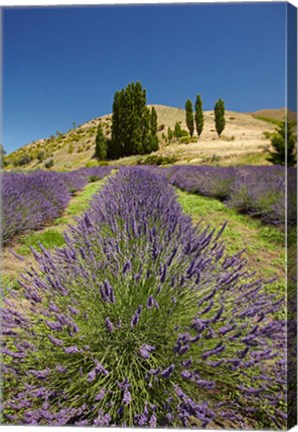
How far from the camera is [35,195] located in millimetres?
2951

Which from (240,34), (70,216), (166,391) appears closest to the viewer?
(166,391)

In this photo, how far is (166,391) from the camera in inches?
68.6

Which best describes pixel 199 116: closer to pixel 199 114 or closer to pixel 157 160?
pixel 199 114

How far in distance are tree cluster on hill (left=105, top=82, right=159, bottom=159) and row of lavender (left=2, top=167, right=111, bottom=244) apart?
0.15 metres

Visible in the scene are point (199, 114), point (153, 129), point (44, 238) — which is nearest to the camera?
point (199, 114)

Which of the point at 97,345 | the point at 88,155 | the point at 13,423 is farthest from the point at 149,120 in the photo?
the point at 13,423

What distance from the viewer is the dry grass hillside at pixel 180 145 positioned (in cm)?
207

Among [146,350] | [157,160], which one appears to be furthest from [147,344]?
[157,160]

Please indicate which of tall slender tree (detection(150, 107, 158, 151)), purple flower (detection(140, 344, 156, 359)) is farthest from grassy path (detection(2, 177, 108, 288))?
purple flower (detection(140, 344, 156, 359))

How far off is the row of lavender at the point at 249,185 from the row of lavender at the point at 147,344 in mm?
432

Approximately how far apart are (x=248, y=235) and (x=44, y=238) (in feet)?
4.29

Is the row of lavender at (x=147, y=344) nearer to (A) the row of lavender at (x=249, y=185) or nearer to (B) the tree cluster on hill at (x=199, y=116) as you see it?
(A) the row of lavender at (x=249, y=185)

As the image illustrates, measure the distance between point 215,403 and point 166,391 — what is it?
0.24m

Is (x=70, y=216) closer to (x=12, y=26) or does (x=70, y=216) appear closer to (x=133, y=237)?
(x=133, y=237)
